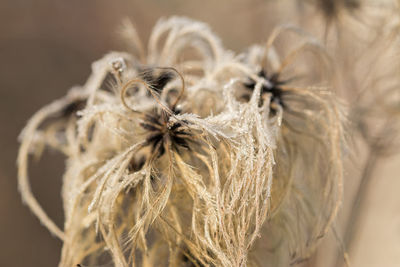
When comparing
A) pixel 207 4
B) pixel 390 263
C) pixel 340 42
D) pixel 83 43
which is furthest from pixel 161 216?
pixel 207 4

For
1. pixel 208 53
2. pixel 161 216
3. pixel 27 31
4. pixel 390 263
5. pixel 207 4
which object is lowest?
pixel 390 263

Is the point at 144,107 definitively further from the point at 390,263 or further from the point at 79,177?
the point at 390,263

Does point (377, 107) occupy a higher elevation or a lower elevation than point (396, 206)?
higher

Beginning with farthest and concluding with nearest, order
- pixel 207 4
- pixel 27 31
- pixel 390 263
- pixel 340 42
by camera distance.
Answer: pixel 207 4
pixel 27 31
pixel 390 263
pixel 340 42

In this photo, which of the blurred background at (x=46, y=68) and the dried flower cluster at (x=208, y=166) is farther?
the blurred background at (x=46, y=68)

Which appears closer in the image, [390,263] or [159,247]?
[159,247]

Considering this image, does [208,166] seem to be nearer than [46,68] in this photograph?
Yes
